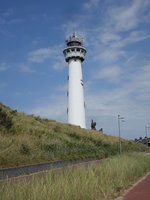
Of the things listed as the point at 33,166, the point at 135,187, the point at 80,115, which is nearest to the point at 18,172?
the point at 33,166

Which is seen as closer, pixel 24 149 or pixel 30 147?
pixel 24 149

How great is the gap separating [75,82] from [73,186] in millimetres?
41574

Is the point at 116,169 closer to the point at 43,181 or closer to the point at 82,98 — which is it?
the point at 43,181

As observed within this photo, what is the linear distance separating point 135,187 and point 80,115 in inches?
1401

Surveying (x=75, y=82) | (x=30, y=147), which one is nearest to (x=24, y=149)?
(x=30, y=147)

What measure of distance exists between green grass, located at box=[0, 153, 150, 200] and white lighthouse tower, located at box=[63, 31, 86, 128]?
1327 inches

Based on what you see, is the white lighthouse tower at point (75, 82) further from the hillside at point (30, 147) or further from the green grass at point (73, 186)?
the green grass at point (73, 186)

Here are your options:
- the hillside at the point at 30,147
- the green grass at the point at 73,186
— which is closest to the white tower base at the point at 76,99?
the hillside at the point at 30,147

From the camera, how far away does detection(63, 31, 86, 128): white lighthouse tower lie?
49906 millimetres

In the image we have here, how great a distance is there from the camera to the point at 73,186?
992 centimetres

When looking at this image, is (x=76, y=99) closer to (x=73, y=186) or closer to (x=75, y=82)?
(x=75, y=82)

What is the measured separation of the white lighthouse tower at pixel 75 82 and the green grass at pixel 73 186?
33.7m

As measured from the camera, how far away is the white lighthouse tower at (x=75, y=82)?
49906mm

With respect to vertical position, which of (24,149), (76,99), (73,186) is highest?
(76,99)
